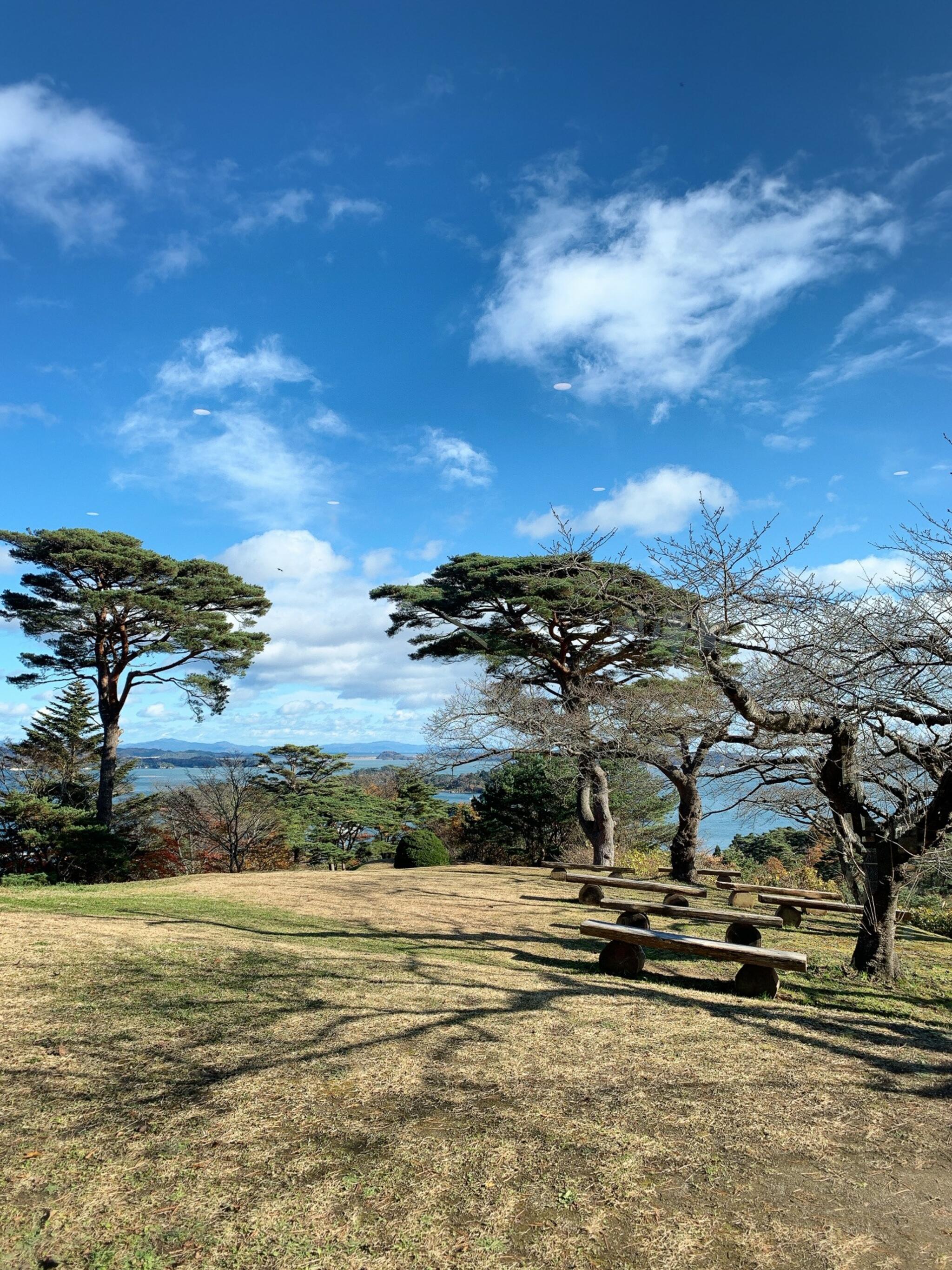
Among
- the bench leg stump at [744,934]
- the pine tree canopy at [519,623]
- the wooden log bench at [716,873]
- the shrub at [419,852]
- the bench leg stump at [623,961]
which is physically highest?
the pine tree canopy at [519,623]

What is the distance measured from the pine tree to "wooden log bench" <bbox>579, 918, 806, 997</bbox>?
21.4m

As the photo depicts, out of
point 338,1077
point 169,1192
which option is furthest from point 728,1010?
point 169,1192

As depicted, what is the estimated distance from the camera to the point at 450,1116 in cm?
372

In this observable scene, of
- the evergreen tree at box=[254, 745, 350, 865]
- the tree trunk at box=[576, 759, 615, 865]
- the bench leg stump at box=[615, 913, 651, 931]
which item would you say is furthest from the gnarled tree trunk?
the evergreen tree at box=[254, 745, 350, 865]

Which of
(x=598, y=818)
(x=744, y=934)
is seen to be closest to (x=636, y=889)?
(x=744, y=934)

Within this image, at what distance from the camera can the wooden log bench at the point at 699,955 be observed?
6.43 meters

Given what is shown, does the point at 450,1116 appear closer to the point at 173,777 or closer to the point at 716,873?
the point at 716,873

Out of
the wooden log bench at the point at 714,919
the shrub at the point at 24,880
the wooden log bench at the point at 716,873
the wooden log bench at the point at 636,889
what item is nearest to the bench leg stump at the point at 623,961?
the wooden log bench at the point at 714,919

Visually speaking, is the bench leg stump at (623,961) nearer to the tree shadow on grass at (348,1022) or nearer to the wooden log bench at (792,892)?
the tree shadow on grass at (348,1022)

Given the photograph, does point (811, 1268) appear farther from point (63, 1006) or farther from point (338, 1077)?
point (63, 1006)

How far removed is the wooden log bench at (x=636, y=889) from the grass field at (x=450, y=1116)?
120 inches

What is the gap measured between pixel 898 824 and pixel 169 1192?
21.0 ft

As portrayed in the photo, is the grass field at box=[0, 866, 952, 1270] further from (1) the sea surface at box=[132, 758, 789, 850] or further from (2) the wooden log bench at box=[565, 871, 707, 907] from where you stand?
(2) the wooden log bench at box=[565, 871, 707, 907]

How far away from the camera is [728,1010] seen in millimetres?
6164
